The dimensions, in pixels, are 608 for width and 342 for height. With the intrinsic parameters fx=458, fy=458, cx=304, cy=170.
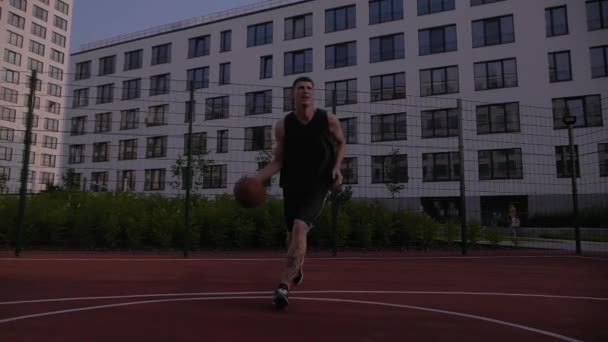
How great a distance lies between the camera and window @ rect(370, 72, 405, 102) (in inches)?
1211

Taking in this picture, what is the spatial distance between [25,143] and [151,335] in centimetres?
745

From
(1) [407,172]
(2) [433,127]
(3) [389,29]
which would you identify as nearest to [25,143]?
(1) [407,172]

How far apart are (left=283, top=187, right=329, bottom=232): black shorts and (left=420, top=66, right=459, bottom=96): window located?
89.9 feet

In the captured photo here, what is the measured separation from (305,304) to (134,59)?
42057mm

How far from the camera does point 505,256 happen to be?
30.7ft

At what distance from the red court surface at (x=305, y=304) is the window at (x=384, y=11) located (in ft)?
91.2

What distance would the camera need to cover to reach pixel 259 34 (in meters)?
36.0

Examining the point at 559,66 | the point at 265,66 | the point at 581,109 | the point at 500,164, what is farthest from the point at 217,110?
the point at 581,109

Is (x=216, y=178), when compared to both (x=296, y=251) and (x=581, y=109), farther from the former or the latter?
(x=296, y=251)

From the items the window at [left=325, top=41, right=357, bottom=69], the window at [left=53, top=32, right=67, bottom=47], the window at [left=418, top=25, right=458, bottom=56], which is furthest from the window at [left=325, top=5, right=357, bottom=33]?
the window at [left=53, top=32, right=67, bottom=47]

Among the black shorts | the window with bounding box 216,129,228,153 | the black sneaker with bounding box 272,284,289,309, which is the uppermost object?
the window with bounding box 216,129,228,153

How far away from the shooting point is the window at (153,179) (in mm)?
35219

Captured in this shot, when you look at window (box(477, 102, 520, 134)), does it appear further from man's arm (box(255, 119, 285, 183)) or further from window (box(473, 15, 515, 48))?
man's arm (box(255, 119, 285, 183))

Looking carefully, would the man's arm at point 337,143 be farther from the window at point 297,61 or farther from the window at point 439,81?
the window at point 297,61
